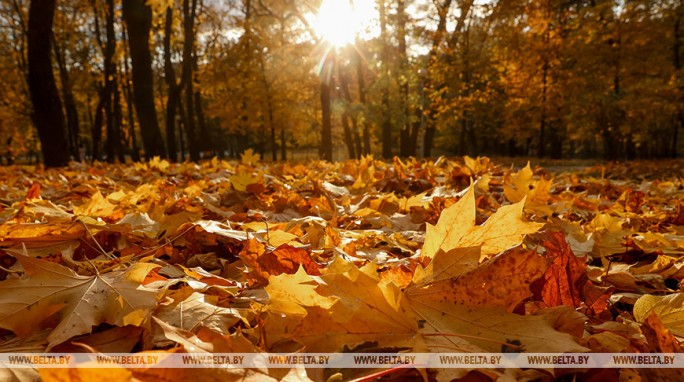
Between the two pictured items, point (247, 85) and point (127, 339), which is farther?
point (247, 85)

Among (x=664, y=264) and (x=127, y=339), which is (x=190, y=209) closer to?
(x=127, y=339)

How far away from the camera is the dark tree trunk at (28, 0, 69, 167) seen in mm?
6461

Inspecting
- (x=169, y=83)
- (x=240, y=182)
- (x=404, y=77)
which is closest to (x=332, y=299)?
(x=240, y=182)

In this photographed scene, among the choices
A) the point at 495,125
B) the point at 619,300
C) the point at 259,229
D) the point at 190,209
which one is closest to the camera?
the point at 619,300

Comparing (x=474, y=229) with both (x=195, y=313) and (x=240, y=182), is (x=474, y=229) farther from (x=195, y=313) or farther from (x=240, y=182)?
(x=240, y=182)

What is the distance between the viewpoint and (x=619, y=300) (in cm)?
98

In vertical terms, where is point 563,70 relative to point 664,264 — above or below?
above

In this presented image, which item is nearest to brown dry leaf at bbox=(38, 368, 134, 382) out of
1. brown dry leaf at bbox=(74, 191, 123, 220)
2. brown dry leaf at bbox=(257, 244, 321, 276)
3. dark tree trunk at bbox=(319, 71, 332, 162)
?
brown dry leaf at bbox=(257, 244, 321, 276)

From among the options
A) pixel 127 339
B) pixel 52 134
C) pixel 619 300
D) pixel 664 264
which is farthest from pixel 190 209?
pixel 52 134

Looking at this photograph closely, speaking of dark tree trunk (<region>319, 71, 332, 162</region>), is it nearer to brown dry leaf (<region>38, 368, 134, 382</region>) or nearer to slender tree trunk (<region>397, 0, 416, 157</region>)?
slender tree trunk (<region>397, 0, 416, 157</region>)

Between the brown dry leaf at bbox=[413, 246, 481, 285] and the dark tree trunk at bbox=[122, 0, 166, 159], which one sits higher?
the dark tree trunk at bbox=[122, 0, 166, 159]

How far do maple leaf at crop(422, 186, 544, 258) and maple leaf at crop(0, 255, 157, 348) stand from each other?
530mm

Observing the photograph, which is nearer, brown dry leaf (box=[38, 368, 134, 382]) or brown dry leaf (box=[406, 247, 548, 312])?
brown dry leaf (box=[38, 368, 134, 382])

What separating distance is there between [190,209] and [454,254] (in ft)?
4.20
